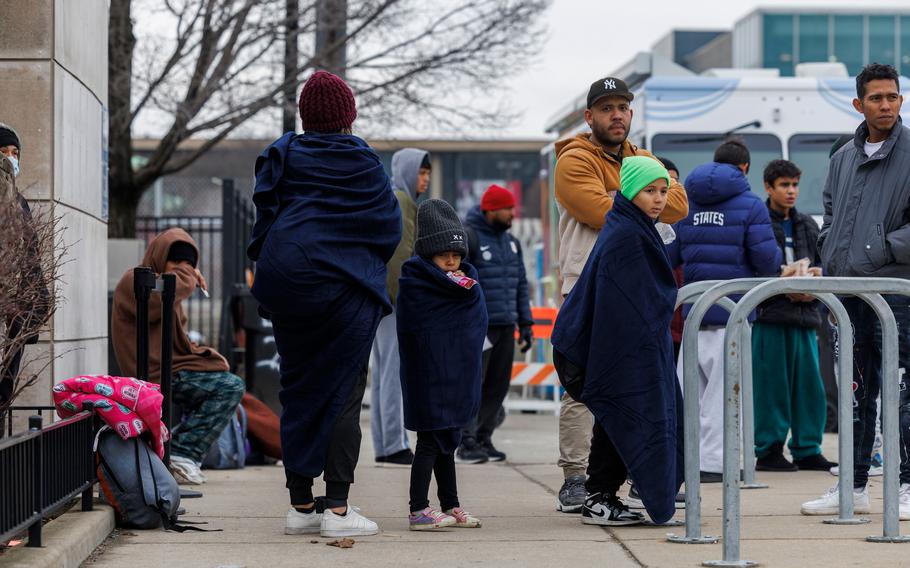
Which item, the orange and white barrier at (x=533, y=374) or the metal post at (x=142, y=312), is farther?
the orange and white barrier at (x=533, y=374)

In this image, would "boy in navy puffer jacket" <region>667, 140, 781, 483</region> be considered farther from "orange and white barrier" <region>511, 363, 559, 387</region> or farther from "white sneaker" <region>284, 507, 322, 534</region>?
"orange and white barrier" <region>511, 363, 559, 387</region>

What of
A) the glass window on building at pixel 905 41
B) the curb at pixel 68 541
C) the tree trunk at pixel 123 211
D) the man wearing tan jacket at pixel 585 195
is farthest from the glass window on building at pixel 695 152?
the glass window on building at pixel 905 41

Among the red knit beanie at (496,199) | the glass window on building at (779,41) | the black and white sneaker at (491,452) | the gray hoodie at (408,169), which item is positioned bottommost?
the black and white sneaker at (491,452)

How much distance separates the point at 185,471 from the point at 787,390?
372 cm

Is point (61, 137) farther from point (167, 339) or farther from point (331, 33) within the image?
point (331, 33)

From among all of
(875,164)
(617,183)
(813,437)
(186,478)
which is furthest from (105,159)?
(813,437)

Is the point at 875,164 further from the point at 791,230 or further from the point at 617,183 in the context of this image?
the point at 791,230

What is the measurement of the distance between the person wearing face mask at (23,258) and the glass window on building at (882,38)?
53887 mm

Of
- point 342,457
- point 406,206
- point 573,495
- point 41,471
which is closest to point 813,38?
point 406,206

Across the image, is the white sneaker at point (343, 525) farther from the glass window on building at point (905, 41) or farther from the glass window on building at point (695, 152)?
the glass window on building at point (905, 41)

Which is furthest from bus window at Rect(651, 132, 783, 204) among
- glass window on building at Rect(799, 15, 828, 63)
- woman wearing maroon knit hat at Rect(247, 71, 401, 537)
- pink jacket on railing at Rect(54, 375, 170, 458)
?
glass window on building at Rect(799, 15, 828, 63)

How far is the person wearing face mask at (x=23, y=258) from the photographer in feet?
16.1

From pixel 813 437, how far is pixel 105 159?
15.1ft

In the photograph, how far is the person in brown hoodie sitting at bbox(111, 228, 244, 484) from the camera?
7859 millimetres
